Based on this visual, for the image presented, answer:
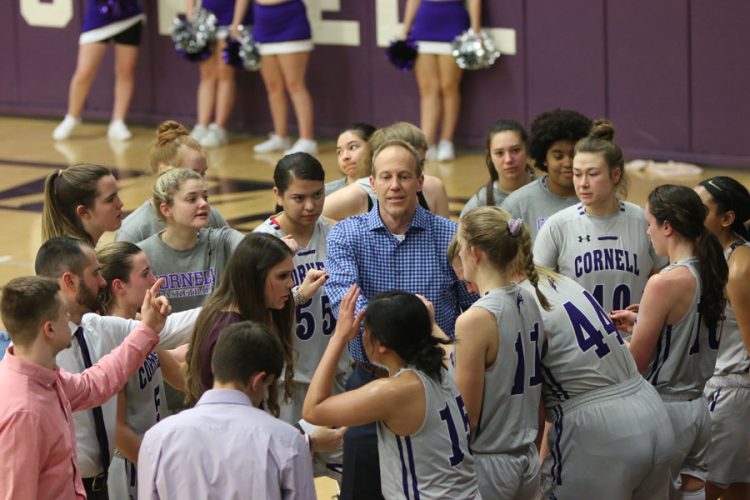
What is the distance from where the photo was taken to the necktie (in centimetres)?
452

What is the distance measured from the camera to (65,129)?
49.6ft

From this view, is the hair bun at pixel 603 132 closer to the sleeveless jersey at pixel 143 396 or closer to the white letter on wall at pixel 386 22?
the sleeveless jersey at pixel 143 396

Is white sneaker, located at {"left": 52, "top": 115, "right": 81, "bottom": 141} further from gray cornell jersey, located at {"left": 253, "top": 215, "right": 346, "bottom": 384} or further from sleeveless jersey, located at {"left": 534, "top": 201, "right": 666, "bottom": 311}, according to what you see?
sleeveless jersey, located at {"left": 534, "top": 201, "right": 666, "bottom": 311}

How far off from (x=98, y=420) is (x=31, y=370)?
69 cm

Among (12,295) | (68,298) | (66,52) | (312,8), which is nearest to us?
(12,295)

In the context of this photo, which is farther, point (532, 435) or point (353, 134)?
point (353, 134)

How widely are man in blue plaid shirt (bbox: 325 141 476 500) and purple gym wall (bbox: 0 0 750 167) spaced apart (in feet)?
25.3

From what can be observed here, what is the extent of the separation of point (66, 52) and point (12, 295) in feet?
41.9

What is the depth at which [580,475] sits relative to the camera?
15.3ft

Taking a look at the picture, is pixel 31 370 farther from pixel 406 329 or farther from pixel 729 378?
pixel 729 378

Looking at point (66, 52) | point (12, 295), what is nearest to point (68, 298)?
point (12, 295)

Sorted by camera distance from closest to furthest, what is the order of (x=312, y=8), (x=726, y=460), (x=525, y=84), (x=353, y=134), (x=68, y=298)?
(x=68, y=298) < (x=726, y=460) < (x=353, y=134) < (x=525, y=84) < (x=312, y=8)

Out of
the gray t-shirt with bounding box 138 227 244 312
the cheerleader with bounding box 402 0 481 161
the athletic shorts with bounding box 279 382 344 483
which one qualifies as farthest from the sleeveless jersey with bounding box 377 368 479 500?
the cheerleader with bounding box 402 0 481 161

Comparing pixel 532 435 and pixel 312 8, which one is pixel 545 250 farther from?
pixel 312 8
